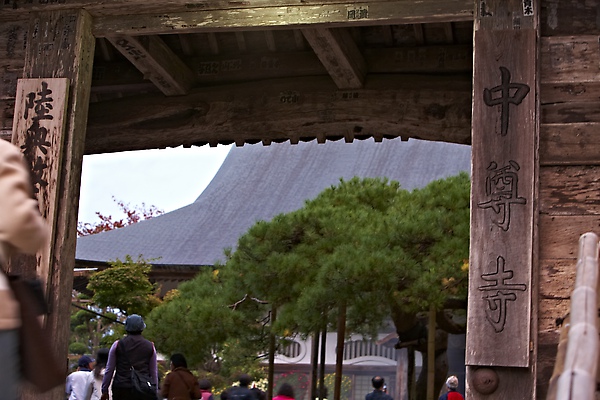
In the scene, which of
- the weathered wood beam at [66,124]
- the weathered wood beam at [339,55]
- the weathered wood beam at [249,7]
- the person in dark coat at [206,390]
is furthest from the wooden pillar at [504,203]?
the person in dark coat at [206,390]

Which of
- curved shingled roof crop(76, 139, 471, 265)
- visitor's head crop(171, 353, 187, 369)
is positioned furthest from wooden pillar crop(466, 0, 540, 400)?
curved shingled roof crop(76, 139, 471, 265)

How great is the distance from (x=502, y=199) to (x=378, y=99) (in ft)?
8.61

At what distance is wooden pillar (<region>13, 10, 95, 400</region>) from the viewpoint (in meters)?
5.42

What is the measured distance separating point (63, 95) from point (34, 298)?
356 centimetres

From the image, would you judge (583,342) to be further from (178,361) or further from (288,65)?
(288,65)

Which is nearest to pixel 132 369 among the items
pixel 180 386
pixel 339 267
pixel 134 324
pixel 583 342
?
pixel 134 324

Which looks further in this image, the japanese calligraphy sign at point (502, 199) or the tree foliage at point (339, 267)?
the tree foliage at point (339, 267)

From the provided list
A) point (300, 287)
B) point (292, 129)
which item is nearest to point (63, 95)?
point (292, 129)

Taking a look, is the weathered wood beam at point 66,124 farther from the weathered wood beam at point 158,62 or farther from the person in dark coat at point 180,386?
the person in dark coat at point 180,386

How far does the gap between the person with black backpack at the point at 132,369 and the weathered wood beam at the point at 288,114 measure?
225 centimetres

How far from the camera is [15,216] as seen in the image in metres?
2.14

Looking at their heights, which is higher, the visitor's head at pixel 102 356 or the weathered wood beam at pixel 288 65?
the weathered wood beam at pixel 288 65

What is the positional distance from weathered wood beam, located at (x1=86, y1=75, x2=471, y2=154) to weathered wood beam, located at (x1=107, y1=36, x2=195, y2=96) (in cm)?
16

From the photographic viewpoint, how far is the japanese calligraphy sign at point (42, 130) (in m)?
5.49
